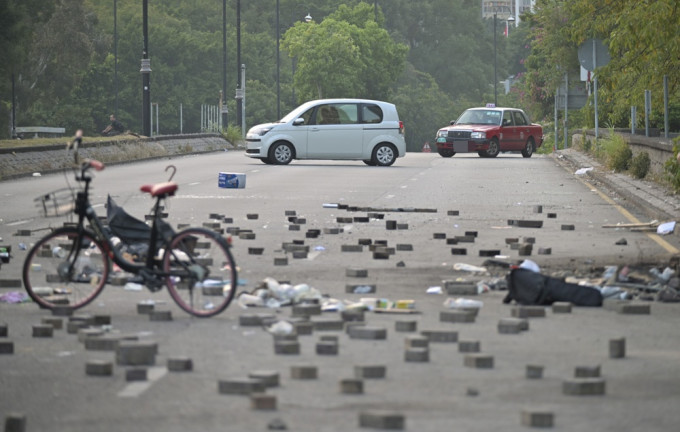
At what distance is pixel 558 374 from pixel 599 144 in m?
30.0

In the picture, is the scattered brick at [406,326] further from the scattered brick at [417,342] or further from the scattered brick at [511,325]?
the scattered brick at [417,342]

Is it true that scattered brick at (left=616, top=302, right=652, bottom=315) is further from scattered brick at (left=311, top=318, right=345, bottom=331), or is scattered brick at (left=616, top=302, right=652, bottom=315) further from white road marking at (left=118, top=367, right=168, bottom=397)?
white road marking at (left=118, top=367, right=168, bottom=397)

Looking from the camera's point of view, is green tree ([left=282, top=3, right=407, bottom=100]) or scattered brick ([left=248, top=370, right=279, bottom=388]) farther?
green tree ([left=282, top=3, right=407, bottom=100])

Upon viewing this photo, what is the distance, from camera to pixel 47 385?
7613mm

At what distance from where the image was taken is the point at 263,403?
6852 mm

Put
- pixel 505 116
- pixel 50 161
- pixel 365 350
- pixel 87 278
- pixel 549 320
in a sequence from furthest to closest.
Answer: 1. pixel 505 116
2. pixel 50 161
3. pixel 87 278
4. pixel 549 320
5. pixel 365 350

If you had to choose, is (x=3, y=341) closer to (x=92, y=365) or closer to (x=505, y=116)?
(x=92, y=365)

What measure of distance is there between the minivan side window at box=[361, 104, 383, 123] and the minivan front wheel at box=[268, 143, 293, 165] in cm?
213

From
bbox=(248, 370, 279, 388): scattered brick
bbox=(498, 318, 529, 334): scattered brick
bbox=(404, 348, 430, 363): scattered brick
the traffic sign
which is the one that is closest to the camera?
bbox=(248, 370, 279, 388): scattered brick

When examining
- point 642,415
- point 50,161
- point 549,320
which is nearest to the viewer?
point 642,415

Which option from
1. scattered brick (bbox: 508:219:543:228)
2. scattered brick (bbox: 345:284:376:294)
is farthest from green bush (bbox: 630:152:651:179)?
scattered brick (bbox: 345:284:376:294)

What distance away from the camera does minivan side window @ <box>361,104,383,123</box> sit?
38.4 metres

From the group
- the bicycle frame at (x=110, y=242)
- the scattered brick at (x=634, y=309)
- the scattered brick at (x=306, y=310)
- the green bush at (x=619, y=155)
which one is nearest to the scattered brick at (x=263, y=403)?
the scattered brick at (x=306, y=310)

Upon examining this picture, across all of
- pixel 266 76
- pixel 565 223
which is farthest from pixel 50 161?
pixel 266 76
